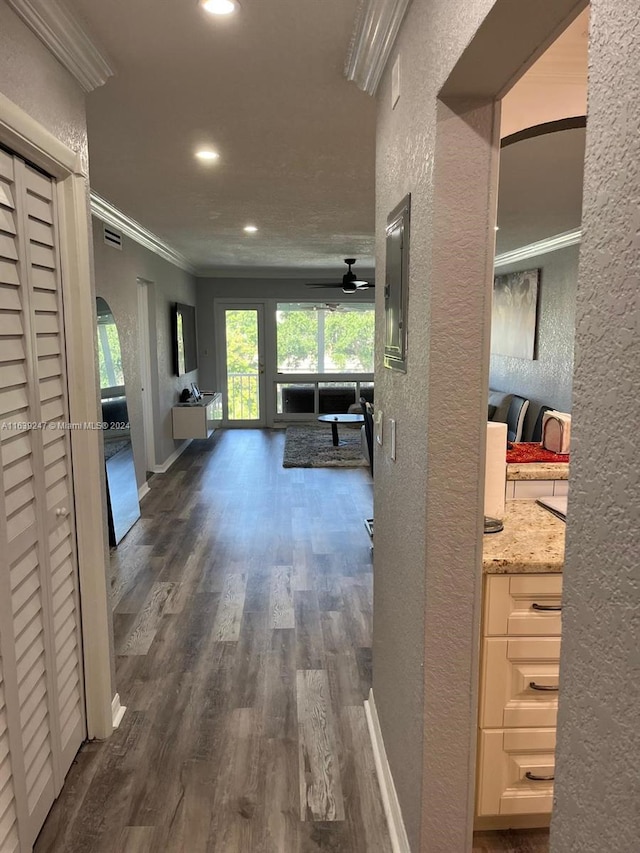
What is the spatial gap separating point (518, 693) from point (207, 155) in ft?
9.42

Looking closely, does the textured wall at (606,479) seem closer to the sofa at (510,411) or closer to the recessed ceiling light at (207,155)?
the recessed ceiling light at (207,155)

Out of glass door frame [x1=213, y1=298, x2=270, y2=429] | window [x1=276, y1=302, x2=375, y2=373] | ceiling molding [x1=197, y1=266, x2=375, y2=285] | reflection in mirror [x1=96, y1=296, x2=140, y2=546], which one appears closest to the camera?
reflection in mirror [x1=96, y1=296, x2=140, y2=546]

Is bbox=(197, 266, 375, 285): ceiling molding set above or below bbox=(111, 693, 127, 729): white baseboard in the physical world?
above

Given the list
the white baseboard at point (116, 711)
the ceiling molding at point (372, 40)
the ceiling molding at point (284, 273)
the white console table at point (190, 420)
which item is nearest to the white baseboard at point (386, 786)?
the white baseboard at point (116, 711)

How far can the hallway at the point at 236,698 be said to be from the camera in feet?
6.23

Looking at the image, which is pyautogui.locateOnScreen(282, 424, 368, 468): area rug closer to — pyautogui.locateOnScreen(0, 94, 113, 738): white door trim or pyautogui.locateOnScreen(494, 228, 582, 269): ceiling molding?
pyautogui.locateOnScreen(494, 228, 582, 269): ceiling molding

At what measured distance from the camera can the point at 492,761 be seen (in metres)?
1.79

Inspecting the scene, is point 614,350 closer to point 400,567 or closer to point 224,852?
point 400,567

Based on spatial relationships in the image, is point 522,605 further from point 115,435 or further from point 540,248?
point 540,248

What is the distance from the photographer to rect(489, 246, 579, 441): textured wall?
5.76m

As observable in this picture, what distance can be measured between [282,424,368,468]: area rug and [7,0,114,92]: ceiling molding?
16.4 ft

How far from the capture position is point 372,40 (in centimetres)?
185

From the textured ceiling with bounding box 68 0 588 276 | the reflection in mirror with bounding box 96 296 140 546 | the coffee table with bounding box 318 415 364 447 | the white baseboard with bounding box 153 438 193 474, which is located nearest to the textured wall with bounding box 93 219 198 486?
the white baseboard with bounding box 153 438 193 474

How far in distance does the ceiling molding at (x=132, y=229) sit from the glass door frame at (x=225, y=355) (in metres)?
1.67
